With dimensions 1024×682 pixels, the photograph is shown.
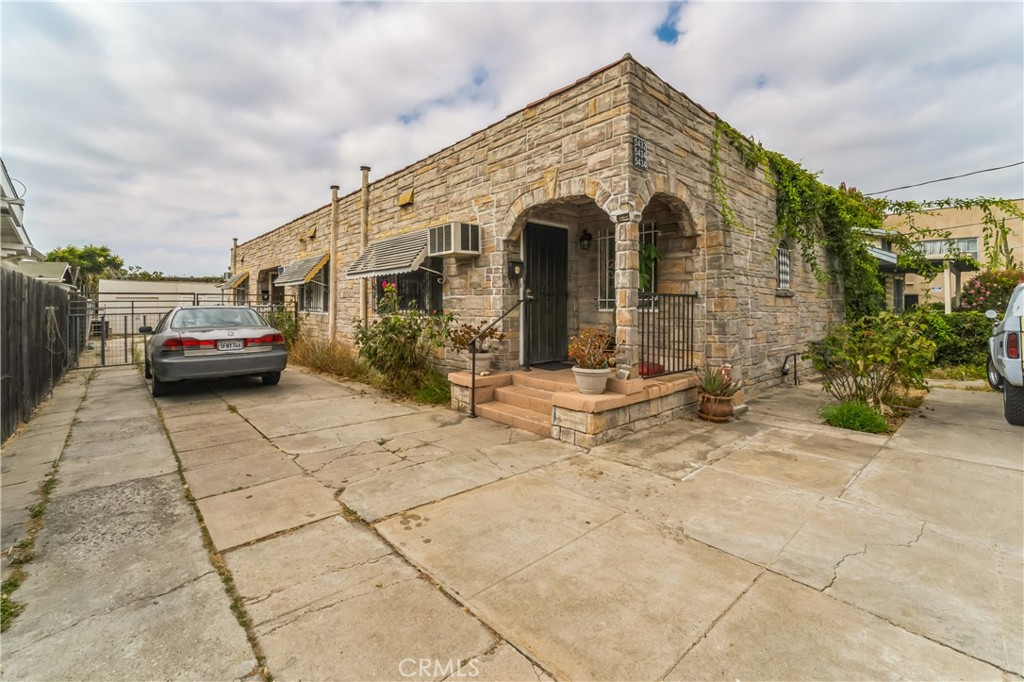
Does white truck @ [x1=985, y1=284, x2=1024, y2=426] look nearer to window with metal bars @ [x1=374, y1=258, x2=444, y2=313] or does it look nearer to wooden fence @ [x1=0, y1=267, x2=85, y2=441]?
window with metal bars @ [x1=374, y1=258, x2=444, y2=313]

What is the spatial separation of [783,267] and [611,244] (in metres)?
3.84

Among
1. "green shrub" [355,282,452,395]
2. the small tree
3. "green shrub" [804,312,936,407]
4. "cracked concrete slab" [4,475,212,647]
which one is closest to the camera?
"cracked concrete slab" [4,475,212,647]

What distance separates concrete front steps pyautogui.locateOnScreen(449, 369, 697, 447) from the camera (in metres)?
4.79

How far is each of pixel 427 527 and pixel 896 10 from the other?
1050 cm

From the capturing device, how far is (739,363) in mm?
6750

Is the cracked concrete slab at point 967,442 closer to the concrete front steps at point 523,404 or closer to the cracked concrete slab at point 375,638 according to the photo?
the concrete front steps at point 523,404

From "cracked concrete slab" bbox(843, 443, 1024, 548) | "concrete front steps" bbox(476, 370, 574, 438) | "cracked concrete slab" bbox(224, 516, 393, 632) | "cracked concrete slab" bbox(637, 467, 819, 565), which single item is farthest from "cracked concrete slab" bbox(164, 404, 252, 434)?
"cracked concrete slab" bbox(843, 443, 1024, 548)

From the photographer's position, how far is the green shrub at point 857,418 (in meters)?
5.34

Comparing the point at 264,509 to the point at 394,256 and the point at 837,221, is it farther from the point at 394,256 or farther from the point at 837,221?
the point at 837,221

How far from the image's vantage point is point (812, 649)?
5.98ft

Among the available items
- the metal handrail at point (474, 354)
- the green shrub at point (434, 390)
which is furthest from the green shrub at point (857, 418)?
the green shrub at point (434, 390)

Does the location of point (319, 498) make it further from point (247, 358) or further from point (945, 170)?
point (945, 170)

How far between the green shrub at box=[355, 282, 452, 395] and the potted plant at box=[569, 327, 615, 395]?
2.76 m

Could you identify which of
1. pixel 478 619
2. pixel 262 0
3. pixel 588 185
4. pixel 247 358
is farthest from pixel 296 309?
pixel 478 619
